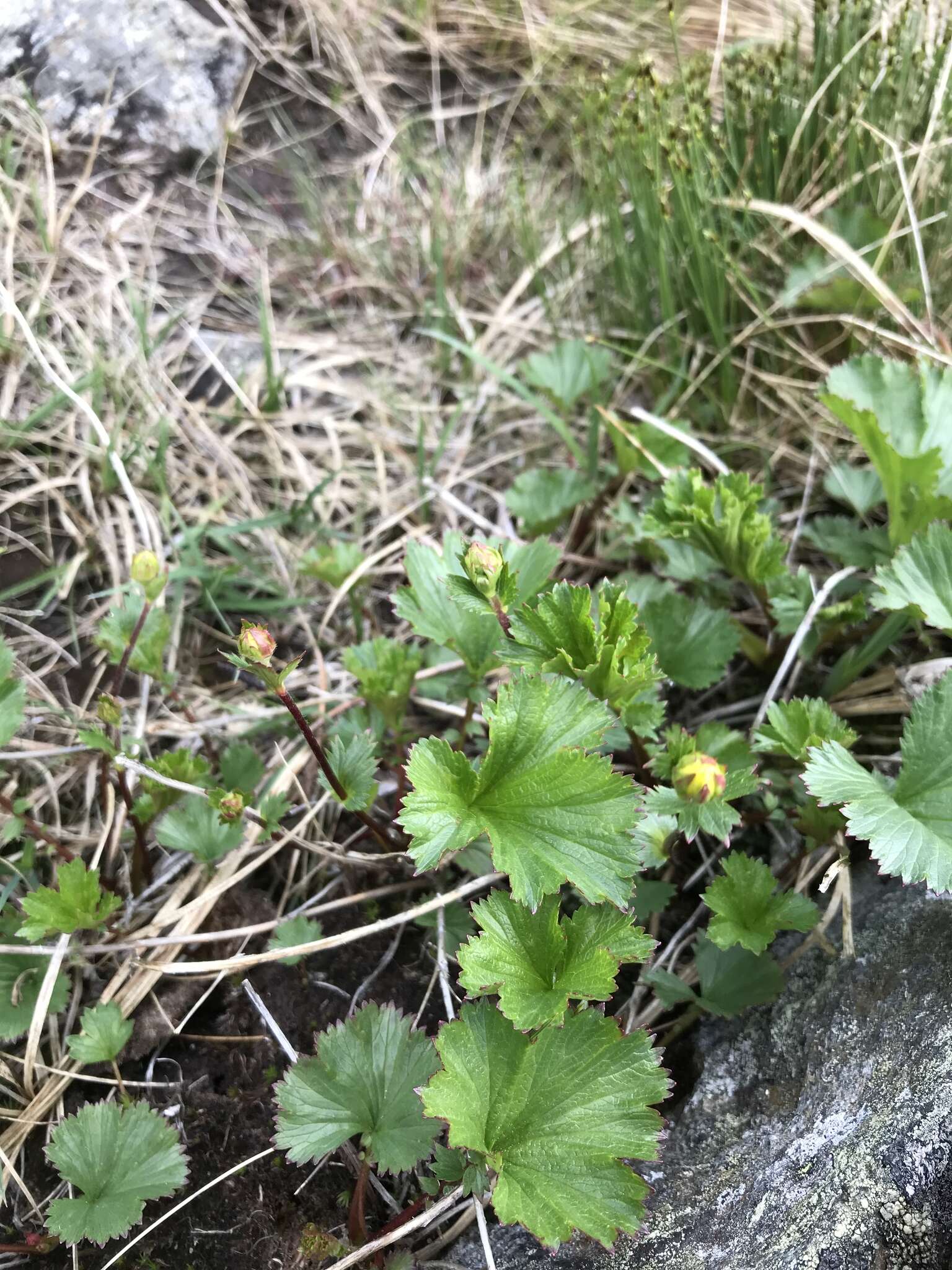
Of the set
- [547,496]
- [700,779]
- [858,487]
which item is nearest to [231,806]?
[700,779]

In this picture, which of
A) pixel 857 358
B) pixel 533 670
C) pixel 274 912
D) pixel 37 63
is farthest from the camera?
pixel 37 63

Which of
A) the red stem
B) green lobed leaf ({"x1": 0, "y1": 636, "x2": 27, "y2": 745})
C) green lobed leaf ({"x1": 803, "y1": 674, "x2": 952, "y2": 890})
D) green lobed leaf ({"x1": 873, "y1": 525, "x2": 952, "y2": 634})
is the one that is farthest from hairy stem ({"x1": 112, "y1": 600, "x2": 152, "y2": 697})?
green lobed leaf ({"x1": 873, "y1": 525, "x2": 952, "y2": 634})

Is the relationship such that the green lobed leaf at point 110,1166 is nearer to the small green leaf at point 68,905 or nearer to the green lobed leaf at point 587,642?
the small green leaf at point 68,905

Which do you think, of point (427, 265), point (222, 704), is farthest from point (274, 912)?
point (427, 265)

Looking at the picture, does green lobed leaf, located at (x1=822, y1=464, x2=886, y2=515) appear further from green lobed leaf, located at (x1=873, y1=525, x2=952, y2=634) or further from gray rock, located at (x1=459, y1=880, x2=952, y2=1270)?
gray rock, located at (x1=459, y1=880, x2=952, y2=1270)

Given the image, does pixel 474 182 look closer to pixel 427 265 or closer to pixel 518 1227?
pixel 427 265
